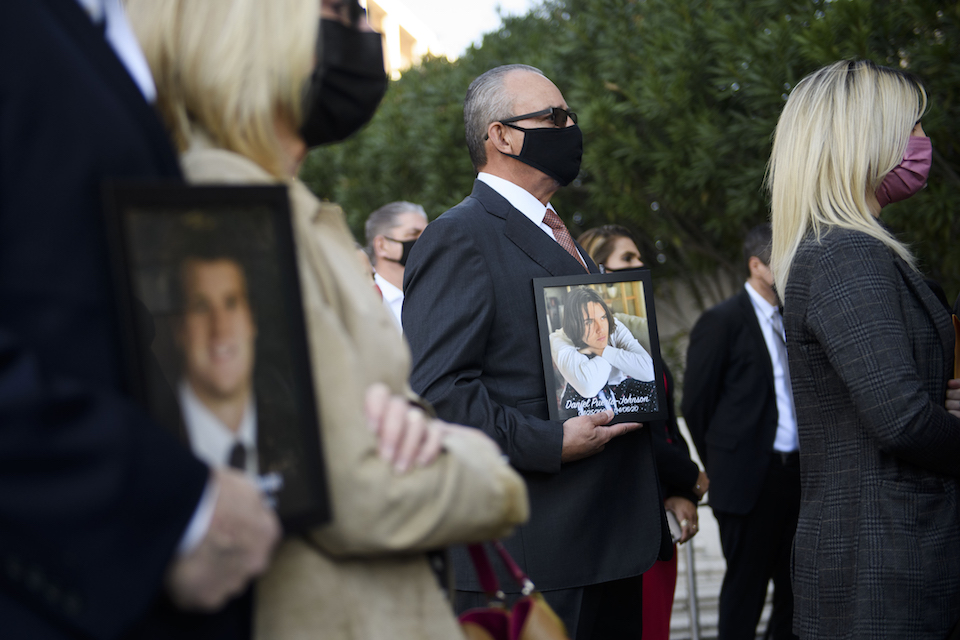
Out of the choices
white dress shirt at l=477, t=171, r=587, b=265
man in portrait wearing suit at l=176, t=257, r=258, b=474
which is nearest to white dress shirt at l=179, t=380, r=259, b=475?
man in portrait wearing suit at l=176, t=257, r=258, b=474

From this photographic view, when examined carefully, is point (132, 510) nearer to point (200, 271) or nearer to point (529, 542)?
point (200, 271)

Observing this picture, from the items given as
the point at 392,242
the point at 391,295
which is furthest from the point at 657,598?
the point at 392,242

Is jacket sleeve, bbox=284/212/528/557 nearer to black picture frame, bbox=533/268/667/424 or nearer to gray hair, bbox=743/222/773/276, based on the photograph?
black picture frame, bbox=533/268/667/424

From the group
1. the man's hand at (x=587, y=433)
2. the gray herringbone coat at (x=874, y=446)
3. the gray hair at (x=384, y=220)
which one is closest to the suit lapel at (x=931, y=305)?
the gray herringbone coat at (x=874, y=446)

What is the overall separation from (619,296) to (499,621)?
1.34 meters

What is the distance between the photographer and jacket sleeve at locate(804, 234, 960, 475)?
2229 mm

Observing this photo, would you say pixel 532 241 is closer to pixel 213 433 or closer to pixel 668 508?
pixel 668 508

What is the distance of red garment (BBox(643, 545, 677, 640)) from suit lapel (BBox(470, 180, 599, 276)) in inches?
55.1

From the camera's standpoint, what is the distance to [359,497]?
109cm

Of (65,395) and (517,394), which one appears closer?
(65,395)

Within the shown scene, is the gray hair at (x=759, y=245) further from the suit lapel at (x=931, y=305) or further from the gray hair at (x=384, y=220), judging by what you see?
the suit lapel at (x=931, y=305)

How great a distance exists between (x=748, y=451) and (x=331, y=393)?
398cm

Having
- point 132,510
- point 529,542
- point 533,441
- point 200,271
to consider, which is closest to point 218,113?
point 200,271

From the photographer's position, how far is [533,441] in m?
2.48
